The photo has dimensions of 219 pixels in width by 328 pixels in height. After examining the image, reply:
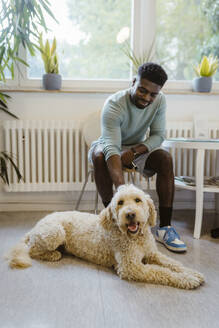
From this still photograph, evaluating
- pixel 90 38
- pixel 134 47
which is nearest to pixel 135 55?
pixel 134 47

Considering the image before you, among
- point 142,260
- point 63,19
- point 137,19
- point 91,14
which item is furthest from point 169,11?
point 142,260

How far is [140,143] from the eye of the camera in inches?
88.3

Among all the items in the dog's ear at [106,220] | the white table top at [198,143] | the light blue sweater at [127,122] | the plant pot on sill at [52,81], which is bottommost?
the dog's ear at [106,220]

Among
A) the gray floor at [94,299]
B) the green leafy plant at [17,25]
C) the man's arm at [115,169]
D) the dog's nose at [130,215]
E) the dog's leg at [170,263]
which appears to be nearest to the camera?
the gray floor at [94,299]

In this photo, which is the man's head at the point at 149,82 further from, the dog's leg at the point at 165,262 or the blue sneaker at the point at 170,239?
the dog's leg at the point at 165,262

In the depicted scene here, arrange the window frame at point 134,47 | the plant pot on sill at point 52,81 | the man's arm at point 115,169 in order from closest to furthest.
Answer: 1. the man's arm at point 115,169
2. the plant pot on sill at point 52,81
3. the window frame at point 134,47

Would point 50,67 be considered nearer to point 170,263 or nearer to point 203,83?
point 203,83

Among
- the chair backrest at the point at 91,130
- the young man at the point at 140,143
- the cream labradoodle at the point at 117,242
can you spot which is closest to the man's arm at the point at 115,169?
the young man at the point at 140,143

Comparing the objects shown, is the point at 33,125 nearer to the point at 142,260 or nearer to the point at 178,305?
the point at 142,260

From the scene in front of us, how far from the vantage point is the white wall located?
9.36ft

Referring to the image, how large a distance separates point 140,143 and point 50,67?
110 cm

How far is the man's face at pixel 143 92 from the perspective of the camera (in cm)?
195

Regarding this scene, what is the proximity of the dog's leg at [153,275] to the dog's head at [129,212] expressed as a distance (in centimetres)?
14

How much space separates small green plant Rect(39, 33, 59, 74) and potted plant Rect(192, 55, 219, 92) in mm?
1199
